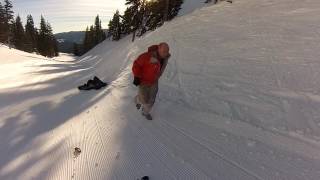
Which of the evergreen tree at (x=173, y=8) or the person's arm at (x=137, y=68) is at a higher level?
the evergreen tree at (x=173, y=8)

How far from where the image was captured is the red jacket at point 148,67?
8.87m

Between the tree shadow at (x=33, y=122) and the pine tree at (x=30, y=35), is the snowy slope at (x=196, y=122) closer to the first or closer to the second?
the tree shadow at (x=33, y=122)

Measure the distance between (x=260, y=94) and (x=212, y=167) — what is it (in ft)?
13.2

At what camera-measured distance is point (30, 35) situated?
98188 mm

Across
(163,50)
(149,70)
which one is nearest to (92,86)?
(149,70)

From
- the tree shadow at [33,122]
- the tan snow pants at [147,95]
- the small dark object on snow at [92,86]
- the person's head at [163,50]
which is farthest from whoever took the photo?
the small dark object on snow at [92,86]

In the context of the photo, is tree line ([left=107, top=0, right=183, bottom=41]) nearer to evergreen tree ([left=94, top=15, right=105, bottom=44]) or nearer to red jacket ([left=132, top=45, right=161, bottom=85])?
red jacket ([left=132, top=45, right=161, bottom=85])

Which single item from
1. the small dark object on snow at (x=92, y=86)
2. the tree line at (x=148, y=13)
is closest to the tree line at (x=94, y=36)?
the tree line at (x=148, y=13)

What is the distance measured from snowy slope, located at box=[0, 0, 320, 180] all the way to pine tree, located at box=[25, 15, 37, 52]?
76.2m

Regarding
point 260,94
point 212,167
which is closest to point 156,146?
point 212,167

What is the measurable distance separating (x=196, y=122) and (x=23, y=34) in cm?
8716

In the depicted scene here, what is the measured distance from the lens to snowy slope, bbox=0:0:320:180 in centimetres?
675

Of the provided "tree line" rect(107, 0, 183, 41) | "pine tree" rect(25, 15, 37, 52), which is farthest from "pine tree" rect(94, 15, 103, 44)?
"tree line" rect(107, 0, 183, 41)

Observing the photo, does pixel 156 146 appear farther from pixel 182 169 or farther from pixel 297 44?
pixel 297 44
